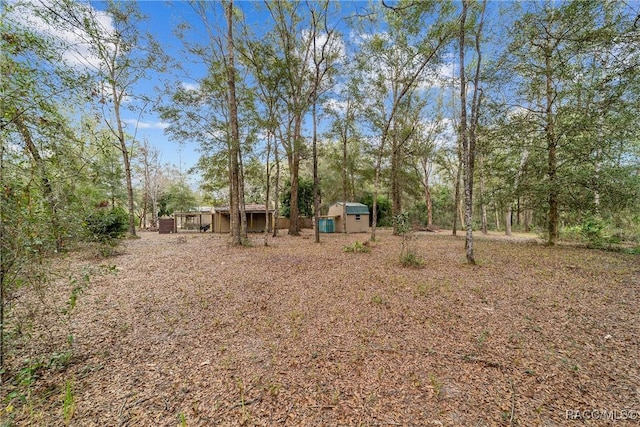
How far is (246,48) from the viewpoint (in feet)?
33.0

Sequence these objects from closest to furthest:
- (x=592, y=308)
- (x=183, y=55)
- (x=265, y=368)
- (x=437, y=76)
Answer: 1. (x=265, y=368)
2. (x=592, y=308)
3. (x=183, y=55)
4. (x=437, y=76)

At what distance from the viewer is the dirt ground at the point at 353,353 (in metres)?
1.76

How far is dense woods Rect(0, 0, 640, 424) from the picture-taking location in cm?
210

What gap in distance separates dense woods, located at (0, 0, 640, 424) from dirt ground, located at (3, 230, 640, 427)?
2.41ft

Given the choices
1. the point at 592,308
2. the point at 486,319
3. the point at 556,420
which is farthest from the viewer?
the point at 592,308

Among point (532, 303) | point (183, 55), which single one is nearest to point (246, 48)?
point (183, 55)

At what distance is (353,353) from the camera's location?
8.07 ft

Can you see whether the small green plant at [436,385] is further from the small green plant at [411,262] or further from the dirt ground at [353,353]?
the small green plant at [411,262]

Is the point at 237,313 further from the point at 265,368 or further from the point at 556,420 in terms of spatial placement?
the point at 556,420

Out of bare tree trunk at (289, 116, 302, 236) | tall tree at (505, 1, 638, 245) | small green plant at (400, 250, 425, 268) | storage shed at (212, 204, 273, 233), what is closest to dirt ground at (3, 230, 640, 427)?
small green plant at (400, 250, 425, 268)

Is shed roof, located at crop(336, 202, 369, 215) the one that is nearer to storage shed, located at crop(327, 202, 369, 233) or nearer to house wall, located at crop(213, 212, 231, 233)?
storage shed, located at crop(327, 202, 369, 233)

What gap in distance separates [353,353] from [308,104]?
10921mm

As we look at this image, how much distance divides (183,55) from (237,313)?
10.5 m

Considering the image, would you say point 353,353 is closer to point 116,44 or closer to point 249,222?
point 116,44
